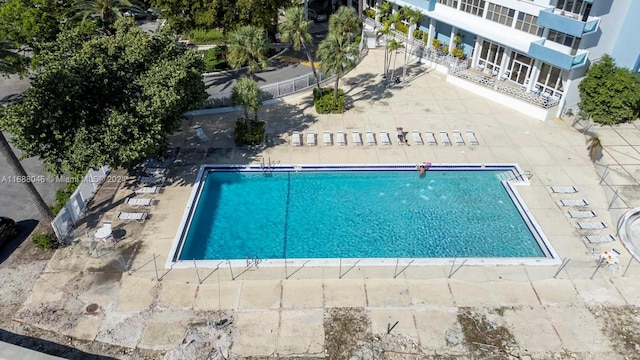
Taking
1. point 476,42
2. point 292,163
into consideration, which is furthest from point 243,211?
point 476,42

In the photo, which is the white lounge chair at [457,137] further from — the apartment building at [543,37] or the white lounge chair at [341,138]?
the white lounge chair at [341,138]

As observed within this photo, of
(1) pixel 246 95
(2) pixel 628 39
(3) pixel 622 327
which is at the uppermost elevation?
(2) pixel 628 39

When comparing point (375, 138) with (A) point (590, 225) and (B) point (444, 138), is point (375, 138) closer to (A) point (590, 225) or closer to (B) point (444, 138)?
(B) point (444, 138)

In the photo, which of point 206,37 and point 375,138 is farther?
point 206,37

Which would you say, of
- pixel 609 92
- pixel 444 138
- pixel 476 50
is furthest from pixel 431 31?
pixel 609 92

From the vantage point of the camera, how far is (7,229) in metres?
24.1

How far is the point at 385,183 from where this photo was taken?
2948 cm

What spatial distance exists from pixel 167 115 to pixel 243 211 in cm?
757

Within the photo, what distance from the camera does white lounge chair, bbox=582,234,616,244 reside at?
24031mm

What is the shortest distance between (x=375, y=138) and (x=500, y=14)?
1615cm

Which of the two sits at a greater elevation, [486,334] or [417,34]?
[417,34]

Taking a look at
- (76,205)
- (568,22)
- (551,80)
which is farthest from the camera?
(551,80)

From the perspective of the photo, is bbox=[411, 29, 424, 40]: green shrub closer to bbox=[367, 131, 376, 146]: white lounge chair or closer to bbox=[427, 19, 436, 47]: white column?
bbox=[427, 19, 436, 47]: white column

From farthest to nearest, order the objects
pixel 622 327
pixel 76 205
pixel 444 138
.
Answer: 1. pixel 444 138
2. pixel 76 205
3. pixel 622 327
